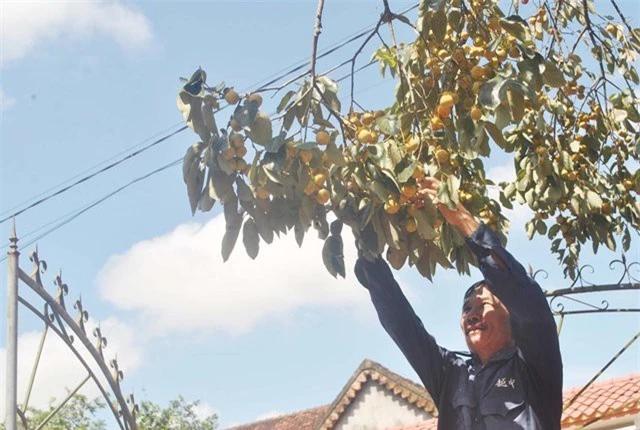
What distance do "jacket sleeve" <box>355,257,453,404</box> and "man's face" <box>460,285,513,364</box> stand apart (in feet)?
0.45

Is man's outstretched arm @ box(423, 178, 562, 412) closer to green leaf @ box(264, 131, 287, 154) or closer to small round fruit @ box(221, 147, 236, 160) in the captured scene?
green leaf @ box(264, 131, 287, 154)

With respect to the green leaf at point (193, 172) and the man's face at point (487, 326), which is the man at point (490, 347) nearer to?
the man's face at point (487, 326)

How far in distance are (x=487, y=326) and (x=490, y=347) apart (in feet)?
0.21

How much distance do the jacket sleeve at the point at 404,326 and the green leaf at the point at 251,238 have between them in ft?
1.63

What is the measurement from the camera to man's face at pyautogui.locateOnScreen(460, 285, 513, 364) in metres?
3.22

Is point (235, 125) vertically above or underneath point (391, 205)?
above

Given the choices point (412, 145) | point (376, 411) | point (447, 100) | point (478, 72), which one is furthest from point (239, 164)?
point (376, 411)

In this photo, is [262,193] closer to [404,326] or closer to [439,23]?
[404,326]

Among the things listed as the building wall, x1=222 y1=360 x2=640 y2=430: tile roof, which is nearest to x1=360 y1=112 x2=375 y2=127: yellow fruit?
x1=222 y1=360 x2=640 y2=430: tile roof

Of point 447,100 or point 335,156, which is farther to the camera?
point 447,100

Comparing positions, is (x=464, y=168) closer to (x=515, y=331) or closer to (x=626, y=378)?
(x=515, y=331)

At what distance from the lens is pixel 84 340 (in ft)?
29.8

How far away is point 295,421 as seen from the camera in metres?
23.0

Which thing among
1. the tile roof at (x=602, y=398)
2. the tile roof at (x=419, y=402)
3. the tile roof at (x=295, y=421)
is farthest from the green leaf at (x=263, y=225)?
the tile roof at (x=295, y=421)
